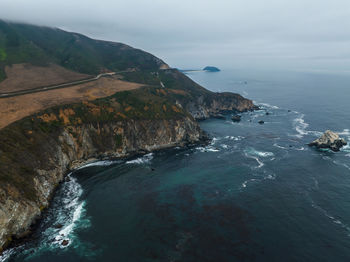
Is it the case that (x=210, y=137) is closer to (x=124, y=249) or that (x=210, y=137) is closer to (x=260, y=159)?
(x=260, y=159)

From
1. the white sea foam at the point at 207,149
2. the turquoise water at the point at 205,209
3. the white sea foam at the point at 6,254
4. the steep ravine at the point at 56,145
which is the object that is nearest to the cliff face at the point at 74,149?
the steep ravine at the point at 56,145

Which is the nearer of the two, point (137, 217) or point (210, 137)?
point (137, 217)

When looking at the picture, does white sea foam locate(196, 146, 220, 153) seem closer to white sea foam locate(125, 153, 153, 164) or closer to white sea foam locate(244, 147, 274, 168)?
white sea foam locate(244, 147, 274, 168)

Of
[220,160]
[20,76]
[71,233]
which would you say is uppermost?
[20,76]

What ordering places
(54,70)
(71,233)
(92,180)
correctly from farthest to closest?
(54,70) → (92,180) → (71,233)

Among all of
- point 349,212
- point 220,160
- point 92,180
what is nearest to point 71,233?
point 92,180

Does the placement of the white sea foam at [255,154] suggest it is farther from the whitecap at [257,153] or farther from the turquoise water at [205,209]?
the turquoise water at [205,209]

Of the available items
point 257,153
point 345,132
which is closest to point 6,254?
point 257,153
